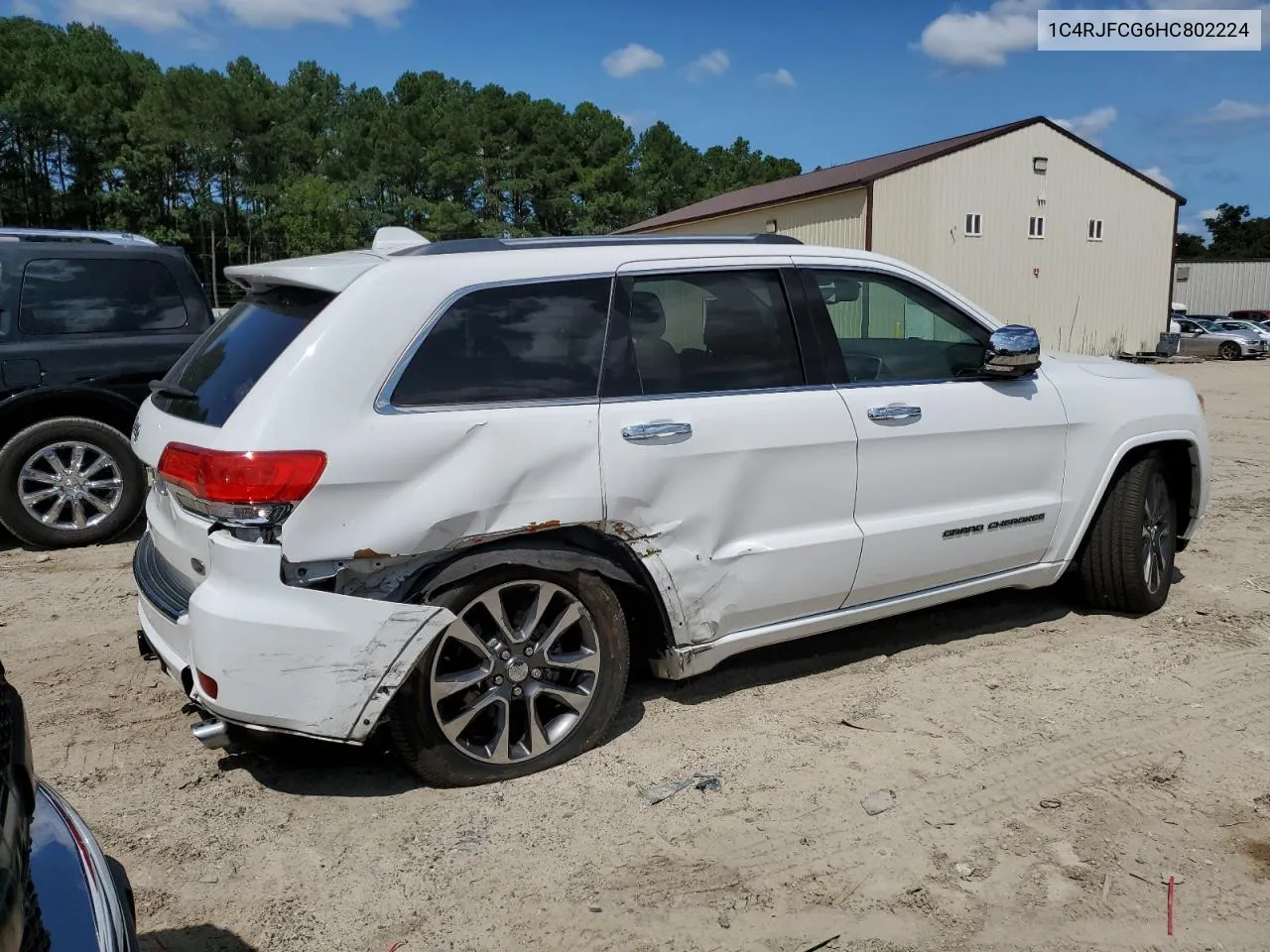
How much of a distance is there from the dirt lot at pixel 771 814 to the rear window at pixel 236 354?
1.31 metres

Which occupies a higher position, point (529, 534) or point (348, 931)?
point (529, 534)

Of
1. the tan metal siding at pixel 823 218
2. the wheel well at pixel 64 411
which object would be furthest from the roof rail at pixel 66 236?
the tan metal siding at pixel 823 218

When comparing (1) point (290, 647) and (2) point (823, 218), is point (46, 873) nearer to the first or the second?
(1) point (290, 647)

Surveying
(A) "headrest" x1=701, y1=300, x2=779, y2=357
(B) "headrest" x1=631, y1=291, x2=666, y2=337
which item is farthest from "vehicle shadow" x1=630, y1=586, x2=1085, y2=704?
(B) "headrest" x1=631, y1=291, x2=666, y2=337

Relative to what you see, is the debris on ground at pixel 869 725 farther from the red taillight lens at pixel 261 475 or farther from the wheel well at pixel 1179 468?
the red taillight lens at pixel 261 475

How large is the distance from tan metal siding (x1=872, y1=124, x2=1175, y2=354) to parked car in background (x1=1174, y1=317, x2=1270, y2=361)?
3.13 ft

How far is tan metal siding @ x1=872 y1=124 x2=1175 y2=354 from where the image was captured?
2625cm

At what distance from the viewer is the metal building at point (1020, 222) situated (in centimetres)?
2608

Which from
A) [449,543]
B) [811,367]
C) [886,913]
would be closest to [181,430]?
[449,543]

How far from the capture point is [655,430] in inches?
139

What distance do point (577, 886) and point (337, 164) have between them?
195 ft

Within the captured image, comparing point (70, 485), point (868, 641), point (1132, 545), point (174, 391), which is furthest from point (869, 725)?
point (70, 485)

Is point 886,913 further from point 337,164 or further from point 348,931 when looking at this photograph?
point 337,164

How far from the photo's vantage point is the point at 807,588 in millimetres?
3904
